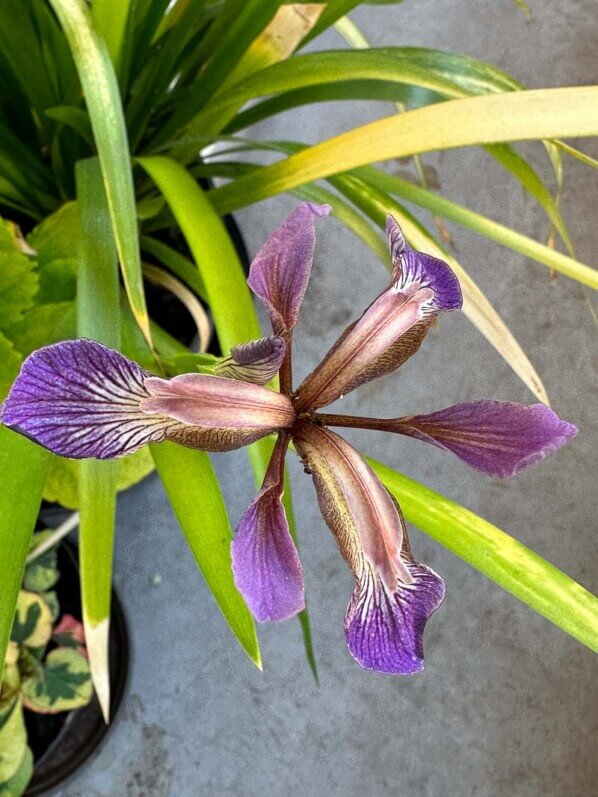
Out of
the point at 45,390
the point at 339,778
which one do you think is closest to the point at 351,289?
the point at 339,778

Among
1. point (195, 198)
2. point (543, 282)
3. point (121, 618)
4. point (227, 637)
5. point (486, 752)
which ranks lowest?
point (486, 752)

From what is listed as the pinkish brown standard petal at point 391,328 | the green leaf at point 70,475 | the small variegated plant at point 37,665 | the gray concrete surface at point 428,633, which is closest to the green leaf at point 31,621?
the small variegated plant at point 37,665

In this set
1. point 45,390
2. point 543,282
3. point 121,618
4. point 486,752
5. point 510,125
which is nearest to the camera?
point 45,390

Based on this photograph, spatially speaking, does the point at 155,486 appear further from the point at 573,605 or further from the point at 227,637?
the point at 573,605

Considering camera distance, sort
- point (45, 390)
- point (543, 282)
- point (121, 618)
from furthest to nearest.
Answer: point (543, 282)
point (121, 618)
point (45, 390)

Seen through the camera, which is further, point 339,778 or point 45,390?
point 339,778

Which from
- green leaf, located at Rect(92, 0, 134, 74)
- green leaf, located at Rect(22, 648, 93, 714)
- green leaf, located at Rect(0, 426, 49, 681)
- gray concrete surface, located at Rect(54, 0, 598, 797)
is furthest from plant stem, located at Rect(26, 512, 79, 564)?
green leaf, located at Rect(92, 0, 134, 74)

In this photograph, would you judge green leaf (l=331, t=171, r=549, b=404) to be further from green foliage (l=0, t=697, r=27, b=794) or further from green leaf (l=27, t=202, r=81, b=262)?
green foliage (l=0, t=697, r=27, b=794)
